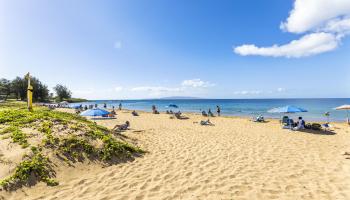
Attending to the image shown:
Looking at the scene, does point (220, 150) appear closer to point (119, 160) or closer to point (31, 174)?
point (119, 160)

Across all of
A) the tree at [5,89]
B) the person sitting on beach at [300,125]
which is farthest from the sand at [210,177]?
the tree at [5,89]

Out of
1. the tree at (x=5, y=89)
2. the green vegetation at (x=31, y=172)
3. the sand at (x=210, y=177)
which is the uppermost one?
the tree at (x=5, y=89)

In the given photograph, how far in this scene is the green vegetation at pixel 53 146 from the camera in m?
5.96

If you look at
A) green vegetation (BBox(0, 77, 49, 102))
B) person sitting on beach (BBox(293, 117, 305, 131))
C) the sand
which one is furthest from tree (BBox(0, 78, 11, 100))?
person sitting on beach (BBox(293, 117, 305, 131))

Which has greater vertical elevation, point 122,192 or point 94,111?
point 94,111

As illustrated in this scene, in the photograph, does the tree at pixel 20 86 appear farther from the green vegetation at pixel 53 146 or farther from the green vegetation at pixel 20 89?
the green vegetation at pixel 53 146

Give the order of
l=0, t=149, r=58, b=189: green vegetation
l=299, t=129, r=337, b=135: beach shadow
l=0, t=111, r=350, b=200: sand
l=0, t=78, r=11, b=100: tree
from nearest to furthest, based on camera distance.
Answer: l=0, t=111, r=350, b=200: sand, l=0, t=149, r=58, b=189: green vegetation, l=299, t=129, r=337, b=135: beach shadow, l=0, t=78, r=11, b=100: tree

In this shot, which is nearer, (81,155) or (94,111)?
(81,155)

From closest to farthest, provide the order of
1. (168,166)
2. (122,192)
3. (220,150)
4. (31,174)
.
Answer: (122,192)
(31,174)
(168,166)
(220,150)

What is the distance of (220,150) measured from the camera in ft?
31.8

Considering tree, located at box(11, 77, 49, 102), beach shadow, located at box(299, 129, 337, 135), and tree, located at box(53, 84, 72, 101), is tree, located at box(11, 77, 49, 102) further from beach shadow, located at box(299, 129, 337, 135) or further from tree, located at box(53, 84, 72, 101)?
beach shadow, located at box(299, 129, 337, 135)

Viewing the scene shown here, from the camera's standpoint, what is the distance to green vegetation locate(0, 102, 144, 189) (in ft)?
19.6

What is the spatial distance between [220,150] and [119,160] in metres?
4.77

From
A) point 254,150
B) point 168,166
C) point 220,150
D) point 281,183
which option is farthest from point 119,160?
point 254,150
